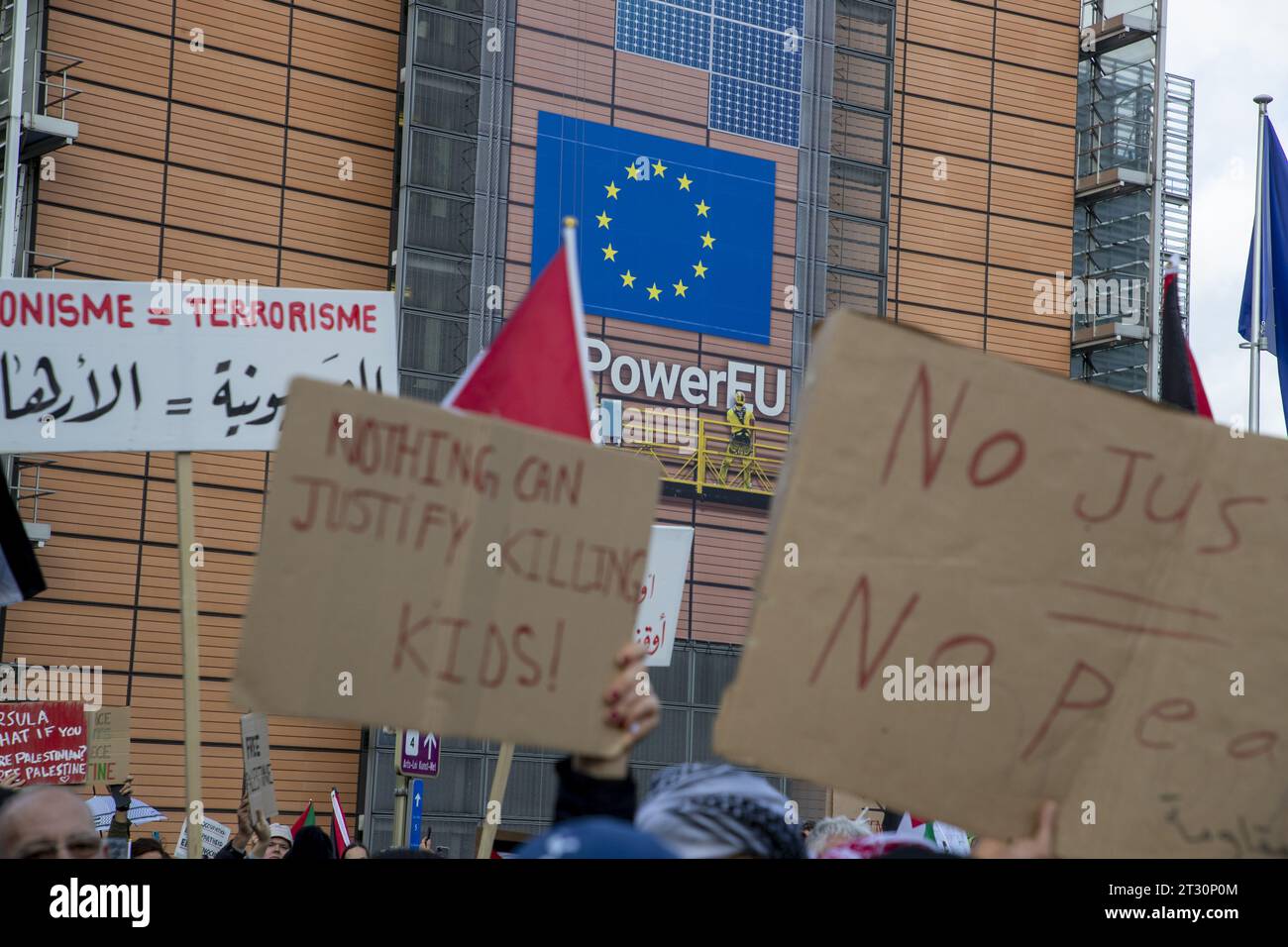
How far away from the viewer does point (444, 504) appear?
2.81m

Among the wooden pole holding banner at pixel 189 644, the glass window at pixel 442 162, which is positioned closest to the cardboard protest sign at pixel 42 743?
the wooden pole holding banner at pixel 189 644

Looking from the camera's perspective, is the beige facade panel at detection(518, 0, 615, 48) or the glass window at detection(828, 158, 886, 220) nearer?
the beige facade panel at detection(518, 0, 615, 48)

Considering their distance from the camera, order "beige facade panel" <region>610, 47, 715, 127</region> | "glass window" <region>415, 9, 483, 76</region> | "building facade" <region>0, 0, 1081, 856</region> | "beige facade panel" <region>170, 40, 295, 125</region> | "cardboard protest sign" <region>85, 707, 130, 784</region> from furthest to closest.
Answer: "beige facade panel" <region>610, 47, 715, 127</region> → "glass window" <region>415, 9, 483, 76</region> → "beige facade panel" <region>170, 40, 295, 125</region> → "building facade" <region>0, 0, 1081, 856</region> → "cardboard protest sign" <region>85, 707, 130, 784</region>

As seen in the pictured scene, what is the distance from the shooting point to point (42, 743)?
11.2 meters

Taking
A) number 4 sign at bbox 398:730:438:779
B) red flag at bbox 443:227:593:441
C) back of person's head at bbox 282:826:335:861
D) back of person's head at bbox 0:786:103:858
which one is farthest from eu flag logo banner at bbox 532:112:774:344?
back of person's head at bbox 0:786:103:858

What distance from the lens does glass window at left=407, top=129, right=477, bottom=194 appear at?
2541cm

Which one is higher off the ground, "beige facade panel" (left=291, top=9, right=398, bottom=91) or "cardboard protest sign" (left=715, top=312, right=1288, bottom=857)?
"beige facade panel" (left=291, top=9, right=398, bottom=91)

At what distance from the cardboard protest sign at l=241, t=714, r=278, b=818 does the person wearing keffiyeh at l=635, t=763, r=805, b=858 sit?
169 inches

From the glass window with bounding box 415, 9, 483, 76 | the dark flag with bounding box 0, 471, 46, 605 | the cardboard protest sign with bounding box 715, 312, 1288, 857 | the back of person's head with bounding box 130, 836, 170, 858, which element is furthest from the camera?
the glass window with bounding box 415, 9, 483, 76

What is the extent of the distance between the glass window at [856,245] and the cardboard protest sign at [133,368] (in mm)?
23806

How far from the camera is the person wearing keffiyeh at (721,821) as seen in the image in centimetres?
260

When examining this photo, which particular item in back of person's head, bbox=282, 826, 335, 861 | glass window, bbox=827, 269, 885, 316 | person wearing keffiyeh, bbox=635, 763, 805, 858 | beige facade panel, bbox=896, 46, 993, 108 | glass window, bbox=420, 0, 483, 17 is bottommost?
back of person's head, bbox=282, 826, 335, 861

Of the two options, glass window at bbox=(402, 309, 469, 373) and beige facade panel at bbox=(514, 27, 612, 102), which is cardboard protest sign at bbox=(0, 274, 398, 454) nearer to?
glass window at bbox=(402, 309, 469, 373)
